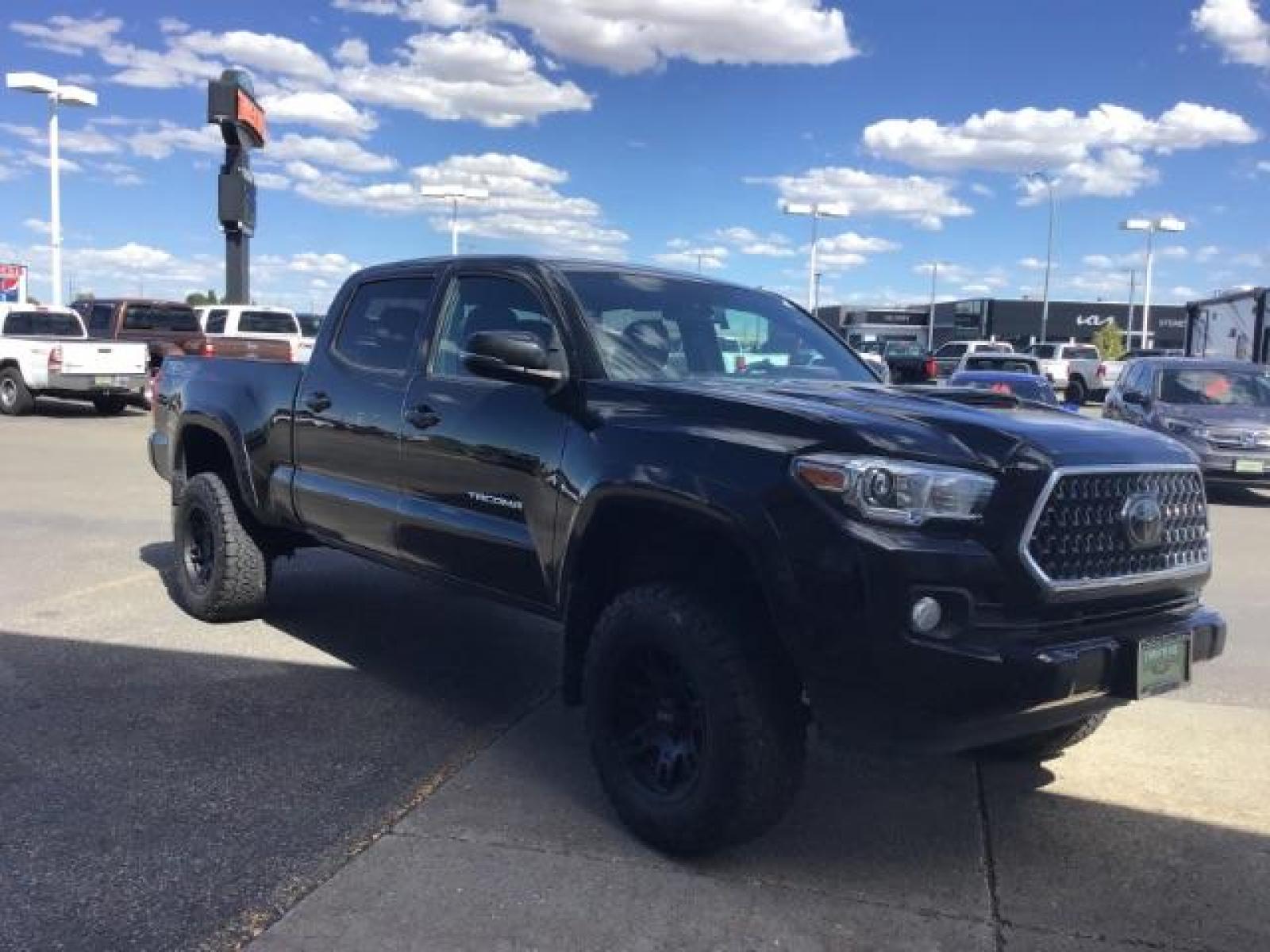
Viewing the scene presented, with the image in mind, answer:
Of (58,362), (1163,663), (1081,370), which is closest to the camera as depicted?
(1163,663)

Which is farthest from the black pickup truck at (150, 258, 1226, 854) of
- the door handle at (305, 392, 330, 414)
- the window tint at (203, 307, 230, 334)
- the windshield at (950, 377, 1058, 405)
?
the window tint at (203, 307, 230, 334)

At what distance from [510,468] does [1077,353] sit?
43.4 m

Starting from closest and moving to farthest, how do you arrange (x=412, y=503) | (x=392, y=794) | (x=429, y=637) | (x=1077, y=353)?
(x=392, y=794), (x=412, y=503), (x=429, y=637), (x=1077, y=353)

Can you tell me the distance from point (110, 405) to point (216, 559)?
15750 mm

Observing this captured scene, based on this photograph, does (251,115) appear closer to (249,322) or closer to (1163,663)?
(249,322)

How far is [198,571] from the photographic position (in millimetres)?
6508

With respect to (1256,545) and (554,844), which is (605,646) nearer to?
(554,844)

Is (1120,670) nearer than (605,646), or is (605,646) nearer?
(1120,670)

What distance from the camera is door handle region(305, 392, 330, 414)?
540 cm

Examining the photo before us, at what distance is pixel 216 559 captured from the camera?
6203mm

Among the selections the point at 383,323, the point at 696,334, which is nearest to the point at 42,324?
the point at 383,323

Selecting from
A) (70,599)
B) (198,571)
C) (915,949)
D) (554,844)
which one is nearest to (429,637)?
(198,571)

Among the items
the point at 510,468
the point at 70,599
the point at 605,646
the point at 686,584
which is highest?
the point at 510,468

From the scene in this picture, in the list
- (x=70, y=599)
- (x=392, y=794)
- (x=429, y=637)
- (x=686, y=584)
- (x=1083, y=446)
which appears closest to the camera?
(x=1083, y=446)
